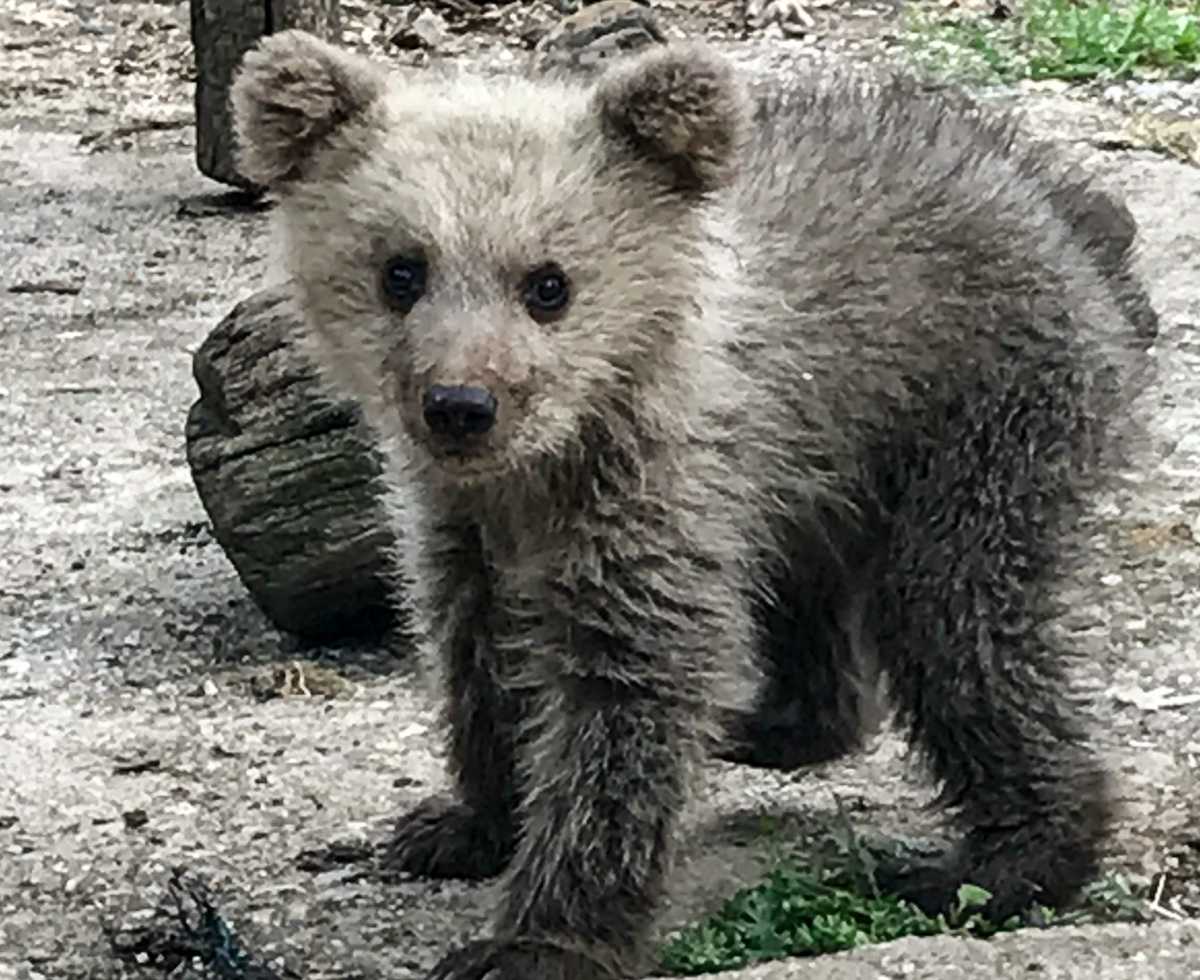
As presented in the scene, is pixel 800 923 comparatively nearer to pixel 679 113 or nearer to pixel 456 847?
pixel 456 847

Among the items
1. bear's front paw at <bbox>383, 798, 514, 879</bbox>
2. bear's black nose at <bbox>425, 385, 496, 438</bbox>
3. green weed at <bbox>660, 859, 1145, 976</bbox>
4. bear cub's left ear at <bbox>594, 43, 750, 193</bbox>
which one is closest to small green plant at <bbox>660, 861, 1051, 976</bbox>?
green weed at <bbox>660, 859, 1145, 976</bbox>

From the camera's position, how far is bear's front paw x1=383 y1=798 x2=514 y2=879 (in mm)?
5426

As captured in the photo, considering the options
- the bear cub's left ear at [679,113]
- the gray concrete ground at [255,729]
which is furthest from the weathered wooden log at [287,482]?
the bear cub's left ear at [679,113]

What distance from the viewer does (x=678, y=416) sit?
4773 millimetres

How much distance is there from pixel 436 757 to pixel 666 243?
69.5 inches

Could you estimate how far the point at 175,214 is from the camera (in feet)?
35.3

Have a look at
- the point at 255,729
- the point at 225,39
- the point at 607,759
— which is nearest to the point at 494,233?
the point at 607,759

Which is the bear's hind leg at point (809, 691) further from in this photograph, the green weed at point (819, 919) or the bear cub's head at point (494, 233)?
the bear cub's head at point (494, 233)

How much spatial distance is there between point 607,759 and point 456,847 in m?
0.85

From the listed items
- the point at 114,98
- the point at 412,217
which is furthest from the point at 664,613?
the point at 114,98

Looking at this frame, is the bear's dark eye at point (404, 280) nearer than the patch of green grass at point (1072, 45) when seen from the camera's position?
Yes

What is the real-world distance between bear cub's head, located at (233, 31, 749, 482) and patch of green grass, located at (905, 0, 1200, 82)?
22.7ft

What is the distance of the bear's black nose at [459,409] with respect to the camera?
14.4 feet

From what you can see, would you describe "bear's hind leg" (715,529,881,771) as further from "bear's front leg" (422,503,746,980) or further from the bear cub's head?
the bear cub's head
